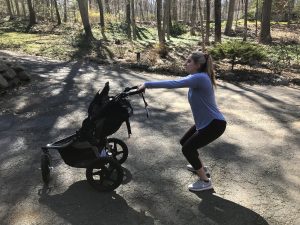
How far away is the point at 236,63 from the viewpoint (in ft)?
50.3

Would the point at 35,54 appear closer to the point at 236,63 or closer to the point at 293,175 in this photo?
the point at 236,63

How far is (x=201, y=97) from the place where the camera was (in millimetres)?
4789

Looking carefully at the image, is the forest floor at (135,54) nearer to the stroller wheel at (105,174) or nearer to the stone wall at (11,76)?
the stone wall at (11,76)

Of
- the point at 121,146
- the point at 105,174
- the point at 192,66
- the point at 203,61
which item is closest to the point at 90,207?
the point at 105,174

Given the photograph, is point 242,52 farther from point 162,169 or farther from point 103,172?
point 103,172

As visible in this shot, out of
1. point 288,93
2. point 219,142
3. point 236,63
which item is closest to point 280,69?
point 236,63

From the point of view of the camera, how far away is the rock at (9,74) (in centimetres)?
1181

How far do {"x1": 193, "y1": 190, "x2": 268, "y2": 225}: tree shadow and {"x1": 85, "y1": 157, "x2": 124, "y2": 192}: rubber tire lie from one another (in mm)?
1117

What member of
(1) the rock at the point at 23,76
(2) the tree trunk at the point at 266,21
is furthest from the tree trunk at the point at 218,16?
(1) the rock at the point at 23,76

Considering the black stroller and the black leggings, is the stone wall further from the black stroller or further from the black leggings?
the black leggings

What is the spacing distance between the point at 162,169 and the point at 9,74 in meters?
7.75

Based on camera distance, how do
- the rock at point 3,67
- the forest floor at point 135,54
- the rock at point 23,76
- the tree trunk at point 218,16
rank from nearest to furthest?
the rock at point 3,67 → the rock at point 23,76 → the forest floor at point 135,54 → the tree trunk at point 218,16

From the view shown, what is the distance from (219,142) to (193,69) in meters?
2.81

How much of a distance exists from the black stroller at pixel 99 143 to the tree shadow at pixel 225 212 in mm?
1176
